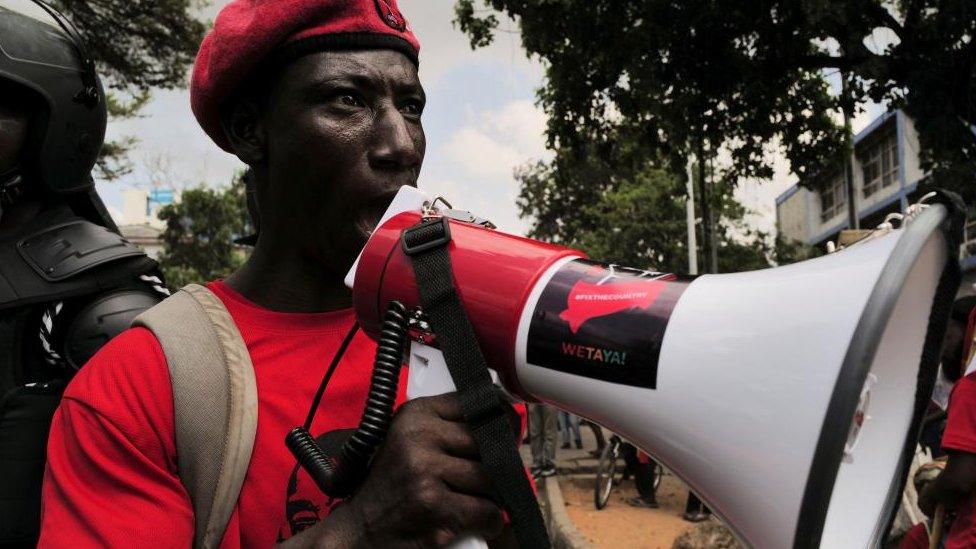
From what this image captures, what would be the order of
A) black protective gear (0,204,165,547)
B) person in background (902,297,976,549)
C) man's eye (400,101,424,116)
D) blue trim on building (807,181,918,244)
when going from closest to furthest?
man's eye (400,101,424,116), black protective gear (0,204,165,547), person in background (902,297,976,549), blue trim on building (807,181,918,244)

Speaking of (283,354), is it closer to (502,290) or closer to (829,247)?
(502,290)

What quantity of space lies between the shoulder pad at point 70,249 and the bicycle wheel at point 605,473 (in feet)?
28.0

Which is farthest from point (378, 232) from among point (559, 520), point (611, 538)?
point (611, 538)

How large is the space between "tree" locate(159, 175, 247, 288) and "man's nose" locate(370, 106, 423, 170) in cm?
3457

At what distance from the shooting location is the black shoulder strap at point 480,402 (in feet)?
3.38

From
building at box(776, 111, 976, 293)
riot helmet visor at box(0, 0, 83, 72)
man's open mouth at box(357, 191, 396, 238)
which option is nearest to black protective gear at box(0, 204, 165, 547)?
riot helmet visor at box(0, 0, 83, 72)

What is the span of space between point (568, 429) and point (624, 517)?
5.67 m

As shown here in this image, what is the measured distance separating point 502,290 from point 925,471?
11.1 feet

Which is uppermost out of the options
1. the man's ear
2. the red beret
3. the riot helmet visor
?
the riot helmet visor

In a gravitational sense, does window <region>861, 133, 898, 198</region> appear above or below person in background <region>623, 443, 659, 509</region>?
above

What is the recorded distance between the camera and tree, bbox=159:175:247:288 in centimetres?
3450

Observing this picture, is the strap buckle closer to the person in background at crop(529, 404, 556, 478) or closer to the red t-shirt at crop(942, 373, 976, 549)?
the red t-shirt at crop(942, 373, 976, 549)

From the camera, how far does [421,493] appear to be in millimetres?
1026

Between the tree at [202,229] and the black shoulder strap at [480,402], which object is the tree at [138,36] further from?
the tree at [202,229]
